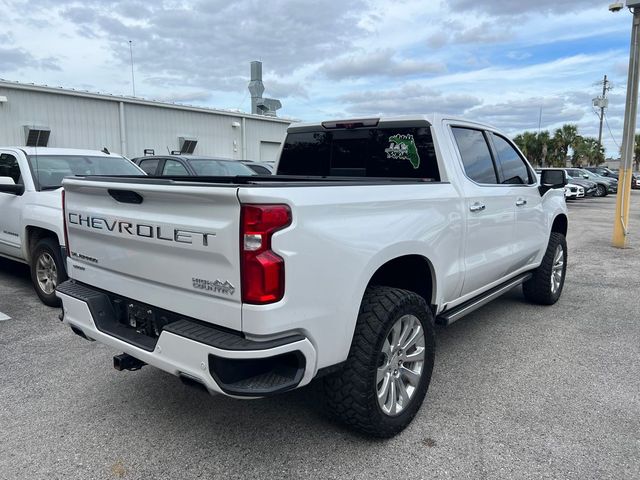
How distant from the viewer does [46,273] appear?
5.39 meters

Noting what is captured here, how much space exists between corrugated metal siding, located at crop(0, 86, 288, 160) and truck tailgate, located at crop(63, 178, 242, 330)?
50.8 ft

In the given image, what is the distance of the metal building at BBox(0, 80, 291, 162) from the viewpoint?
15992 mm

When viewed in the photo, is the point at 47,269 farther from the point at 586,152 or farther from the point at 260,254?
the point at 586,152

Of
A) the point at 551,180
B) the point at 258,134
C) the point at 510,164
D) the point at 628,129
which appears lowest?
the point at 551,180

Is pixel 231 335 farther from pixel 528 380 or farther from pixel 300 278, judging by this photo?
pixel 528 380

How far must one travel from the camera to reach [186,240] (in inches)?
94.0

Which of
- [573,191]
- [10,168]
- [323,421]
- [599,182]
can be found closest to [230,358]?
[323,421]

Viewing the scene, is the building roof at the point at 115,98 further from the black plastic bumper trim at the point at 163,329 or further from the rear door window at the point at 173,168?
the black plastic bumper trim at the point at 163,329

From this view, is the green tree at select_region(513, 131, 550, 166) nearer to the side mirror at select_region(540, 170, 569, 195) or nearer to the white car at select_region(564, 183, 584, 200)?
the white car at select_region(564, 183, 584, 200)

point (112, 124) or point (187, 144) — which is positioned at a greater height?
point (112, 124)

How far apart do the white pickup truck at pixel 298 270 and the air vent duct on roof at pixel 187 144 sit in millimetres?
17939

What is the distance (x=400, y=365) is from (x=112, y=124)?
58.8 feet

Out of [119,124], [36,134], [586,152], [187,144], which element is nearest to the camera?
[36,134]

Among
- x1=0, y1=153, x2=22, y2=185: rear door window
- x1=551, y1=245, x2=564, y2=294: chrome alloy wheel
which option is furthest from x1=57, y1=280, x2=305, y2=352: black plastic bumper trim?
x1=551, y1=245, x2=564, y2=294: chrome alloy wheel
